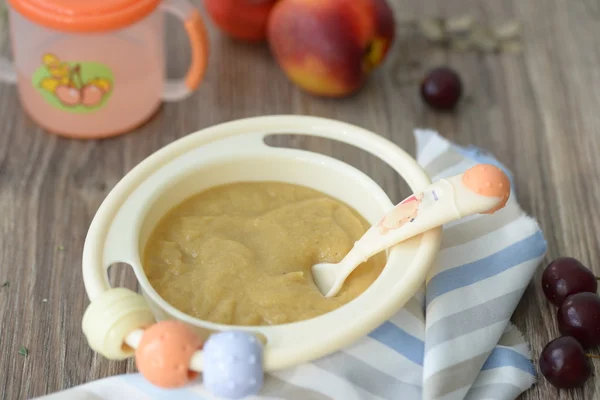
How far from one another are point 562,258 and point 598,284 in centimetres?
8

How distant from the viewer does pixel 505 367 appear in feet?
2.66

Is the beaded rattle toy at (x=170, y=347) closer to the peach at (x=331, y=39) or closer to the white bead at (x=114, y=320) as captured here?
the white bead at (x=114, y=320)

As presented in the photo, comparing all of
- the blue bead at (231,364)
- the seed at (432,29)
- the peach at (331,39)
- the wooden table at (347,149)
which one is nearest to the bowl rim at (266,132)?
the blue bead at (231,364)

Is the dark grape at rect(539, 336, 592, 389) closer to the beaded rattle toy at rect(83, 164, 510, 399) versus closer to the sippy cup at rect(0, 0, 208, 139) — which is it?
the beaded rattle toy at rect(83, 164, 510, 399)

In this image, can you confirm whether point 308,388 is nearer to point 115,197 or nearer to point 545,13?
point 115,197

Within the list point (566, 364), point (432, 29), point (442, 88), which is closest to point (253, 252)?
point (566, 364)

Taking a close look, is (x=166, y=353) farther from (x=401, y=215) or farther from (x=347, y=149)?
(x=347, y=149)

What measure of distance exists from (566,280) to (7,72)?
0.83 m

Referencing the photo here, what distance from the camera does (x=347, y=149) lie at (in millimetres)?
1114

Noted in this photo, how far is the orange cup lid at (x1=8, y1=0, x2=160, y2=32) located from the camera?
3.18 feet

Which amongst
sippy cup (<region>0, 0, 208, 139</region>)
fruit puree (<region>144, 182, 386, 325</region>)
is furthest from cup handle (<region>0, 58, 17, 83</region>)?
fruit puree (<region>144, 182, 386, 325</region>)

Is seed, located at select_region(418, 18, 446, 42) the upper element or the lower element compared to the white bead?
lower

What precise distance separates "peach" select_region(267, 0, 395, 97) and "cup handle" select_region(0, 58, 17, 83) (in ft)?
1.26

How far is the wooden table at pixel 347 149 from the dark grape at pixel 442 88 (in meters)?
0.02
